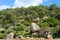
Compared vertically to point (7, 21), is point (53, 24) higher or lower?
lower

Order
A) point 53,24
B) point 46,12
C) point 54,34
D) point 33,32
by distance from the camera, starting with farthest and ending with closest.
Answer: point 46,12
point 53,24
point 33,32
point 54,34

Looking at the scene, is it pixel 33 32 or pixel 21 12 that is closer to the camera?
pixel 33 32

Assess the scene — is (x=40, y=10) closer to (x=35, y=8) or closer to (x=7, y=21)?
(x=35, y=8)

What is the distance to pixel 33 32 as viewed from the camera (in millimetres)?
39875

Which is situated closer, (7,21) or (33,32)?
(33,32)

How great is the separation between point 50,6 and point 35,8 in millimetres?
5583

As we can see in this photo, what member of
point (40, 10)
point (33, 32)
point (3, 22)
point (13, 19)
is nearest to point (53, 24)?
point (33, 32)

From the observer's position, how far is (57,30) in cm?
3791

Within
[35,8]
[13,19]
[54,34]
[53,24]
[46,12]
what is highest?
[35,8]

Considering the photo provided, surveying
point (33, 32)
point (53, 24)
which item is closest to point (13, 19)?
point (53, 24)

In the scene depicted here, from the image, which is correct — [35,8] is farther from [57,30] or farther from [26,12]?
[57,30]

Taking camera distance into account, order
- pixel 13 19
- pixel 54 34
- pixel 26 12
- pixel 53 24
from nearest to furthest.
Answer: pixel 54 34 < pixel 53 24 < pixel 13 19 < pixel 26 12

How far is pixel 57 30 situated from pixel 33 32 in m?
4.59

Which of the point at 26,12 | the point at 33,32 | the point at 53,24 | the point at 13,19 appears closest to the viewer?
the point at 33,32
